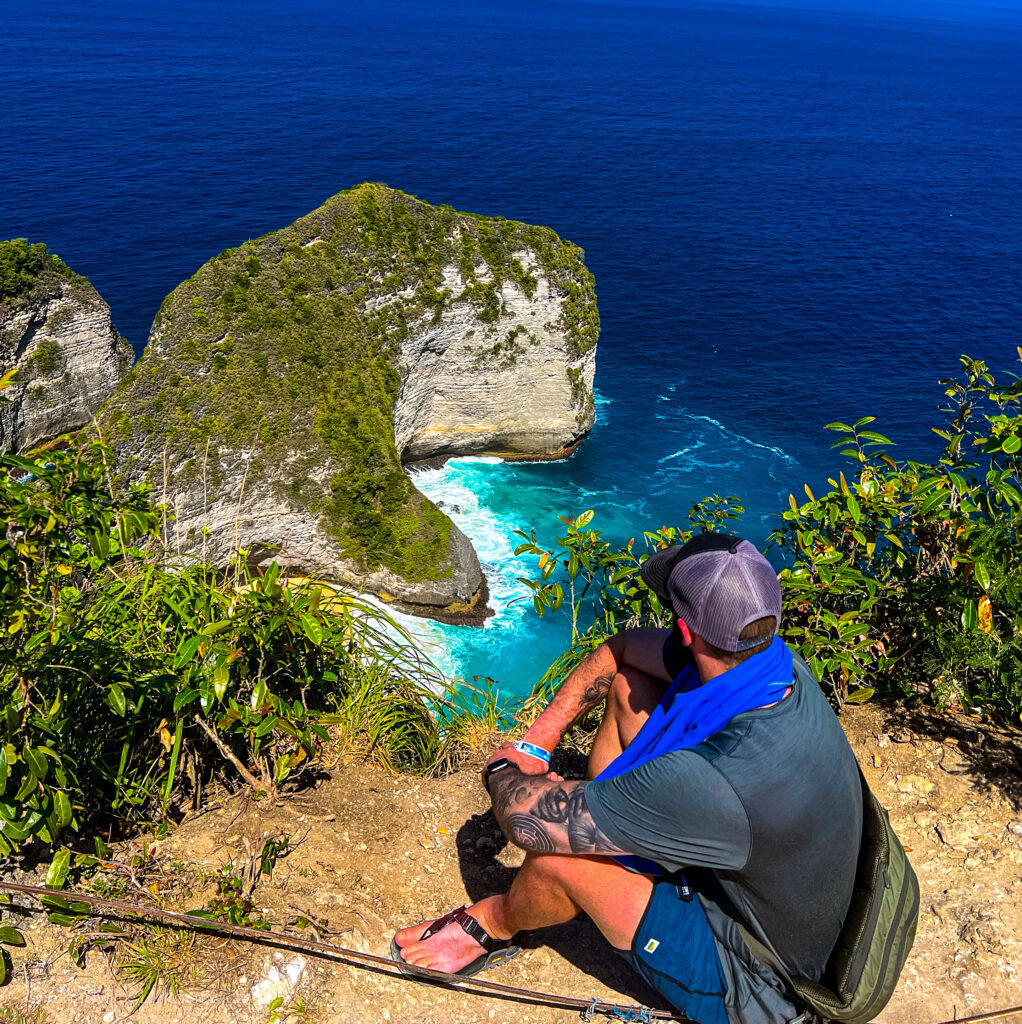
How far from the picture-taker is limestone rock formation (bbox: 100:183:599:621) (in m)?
26.3

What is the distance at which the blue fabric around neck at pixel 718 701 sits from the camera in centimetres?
314

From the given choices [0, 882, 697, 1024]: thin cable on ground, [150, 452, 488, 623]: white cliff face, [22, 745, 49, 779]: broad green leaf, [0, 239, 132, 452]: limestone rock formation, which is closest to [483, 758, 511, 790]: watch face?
[0, 882, 697, 1024]: thin cable on ground

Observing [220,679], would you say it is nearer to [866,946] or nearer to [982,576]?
[866,946]

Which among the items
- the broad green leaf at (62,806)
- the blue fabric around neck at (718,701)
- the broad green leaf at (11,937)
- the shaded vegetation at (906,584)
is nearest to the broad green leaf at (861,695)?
the shaded vegetation at (906,584)

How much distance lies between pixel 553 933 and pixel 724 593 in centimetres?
212

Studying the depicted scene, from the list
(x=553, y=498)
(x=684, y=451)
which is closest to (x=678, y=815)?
(x=553, y=498)

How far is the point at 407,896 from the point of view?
4.38 meters

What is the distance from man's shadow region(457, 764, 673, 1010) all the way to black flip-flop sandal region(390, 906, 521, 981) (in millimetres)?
184

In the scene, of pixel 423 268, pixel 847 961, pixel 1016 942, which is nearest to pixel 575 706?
pixel 847 961

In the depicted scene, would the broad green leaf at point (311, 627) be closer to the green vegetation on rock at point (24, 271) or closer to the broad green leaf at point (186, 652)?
the broad green leaf at point (186, 652)

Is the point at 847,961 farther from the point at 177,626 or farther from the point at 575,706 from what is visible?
the point at 177,626

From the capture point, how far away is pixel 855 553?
6.14m

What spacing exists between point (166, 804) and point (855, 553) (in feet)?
15.3

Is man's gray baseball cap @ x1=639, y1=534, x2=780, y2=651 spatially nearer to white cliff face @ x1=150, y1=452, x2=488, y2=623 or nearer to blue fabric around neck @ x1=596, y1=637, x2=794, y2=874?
blue fabric around neck @ x1=596, y1=637, x2=794, y2=874
